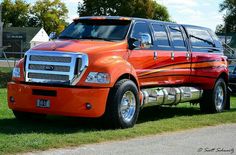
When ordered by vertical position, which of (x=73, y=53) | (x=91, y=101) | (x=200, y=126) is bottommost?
(x=200, y=126)

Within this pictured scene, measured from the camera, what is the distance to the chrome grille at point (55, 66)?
9.44m

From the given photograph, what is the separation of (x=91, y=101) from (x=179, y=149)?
195 centimetres

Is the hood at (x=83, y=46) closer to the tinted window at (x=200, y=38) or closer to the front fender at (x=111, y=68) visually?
the front fender at (x=111, y=68)

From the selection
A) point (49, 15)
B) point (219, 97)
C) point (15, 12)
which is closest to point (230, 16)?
point (49, 15)

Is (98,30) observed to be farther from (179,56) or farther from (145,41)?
(179,56)

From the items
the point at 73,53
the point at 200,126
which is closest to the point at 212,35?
the point at 200,126

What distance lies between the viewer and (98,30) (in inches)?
431

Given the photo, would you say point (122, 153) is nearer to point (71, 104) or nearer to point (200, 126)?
point (71, 104)

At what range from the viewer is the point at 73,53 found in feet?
31.3

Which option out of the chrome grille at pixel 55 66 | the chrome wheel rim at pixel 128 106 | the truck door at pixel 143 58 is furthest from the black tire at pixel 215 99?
the chrome grille at pixel 55 66

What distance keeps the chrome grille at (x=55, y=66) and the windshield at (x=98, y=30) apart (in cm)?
133

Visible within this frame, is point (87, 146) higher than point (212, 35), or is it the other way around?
point (212, 35)

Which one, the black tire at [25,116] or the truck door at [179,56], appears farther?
the truck door at [179,56]

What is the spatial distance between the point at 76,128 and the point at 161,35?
3.26m
